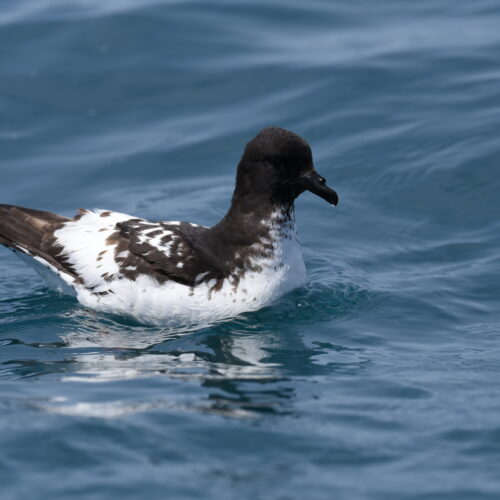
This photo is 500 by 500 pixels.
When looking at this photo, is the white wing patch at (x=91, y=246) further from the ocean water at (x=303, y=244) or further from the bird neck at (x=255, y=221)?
the bird neck at (x=255, y=221)

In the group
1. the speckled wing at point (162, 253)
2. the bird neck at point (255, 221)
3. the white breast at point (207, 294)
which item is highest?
the bird neck at point (255, 221)

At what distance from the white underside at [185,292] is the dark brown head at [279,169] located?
0.48 meters

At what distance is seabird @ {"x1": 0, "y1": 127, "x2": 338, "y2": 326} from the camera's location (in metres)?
9.84

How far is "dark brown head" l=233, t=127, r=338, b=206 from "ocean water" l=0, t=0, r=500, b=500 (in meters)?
1.09

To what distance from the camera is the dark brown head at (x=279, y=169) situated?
983 centimetres

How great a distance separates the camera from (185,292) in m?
9.80

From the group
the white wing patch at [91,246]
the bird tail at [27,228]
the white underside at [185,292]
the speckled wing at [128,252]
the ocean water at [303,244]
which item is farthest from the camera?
the bird tail at [27,228]

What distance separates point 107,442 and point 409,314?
14.0ft

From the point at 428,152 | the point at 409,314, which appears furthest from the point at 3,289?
the point at 428,152

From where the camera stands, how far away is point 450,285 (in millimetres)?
11078

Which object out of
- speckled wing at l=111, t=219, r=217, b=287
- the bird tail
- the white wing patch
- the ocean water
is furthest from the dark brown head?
the bird tail

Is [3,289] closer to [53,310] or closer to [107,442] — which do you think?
[53,310]

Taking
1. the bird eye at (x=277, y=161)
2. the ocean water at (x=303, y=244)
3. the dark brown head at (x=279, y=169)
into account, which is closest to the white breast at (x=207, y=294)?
the ocean water at (x=303, y=244)

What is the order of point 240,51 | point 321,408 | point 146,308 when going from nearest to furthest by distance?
point 321,408 < point 146,308 < point 240,51
